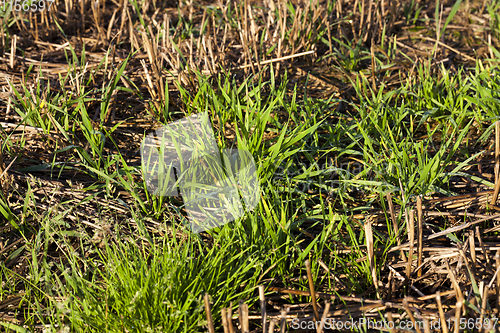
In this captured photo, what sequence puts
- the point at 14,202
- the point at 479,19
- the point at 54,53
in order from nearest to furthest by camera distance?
the point at 14,202 < the point at 54,53 < the point at 479,19

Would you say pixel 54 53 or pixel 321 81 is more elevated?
pixel 54 53

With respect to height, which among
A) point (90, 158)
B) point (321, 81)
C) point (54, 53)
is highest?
point (54, 53)

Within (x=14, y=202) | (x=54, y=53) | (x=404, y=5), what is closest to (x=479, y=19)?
(x=404, y=5)

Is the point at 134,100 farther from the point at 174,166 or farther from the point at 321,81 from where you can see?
the point at 321,81

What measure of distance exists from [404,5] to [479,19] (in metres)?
0.56

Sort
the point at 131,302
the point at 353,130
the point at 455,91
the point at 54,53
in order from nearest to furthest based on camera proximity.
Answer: the point at 131,302
the point at 353,130
the point at 455,91
the point at 54,53

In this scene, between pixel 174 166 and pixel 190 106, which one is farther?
pixel 190 106

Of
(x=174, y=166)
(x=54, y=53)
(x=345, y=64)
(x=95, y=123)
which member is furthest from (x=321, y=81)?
(x=54, y=53)

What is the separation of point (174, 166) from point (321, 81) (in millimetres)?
1114

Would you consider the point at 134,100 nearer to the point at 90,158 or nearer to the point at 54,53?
the point at 90,158

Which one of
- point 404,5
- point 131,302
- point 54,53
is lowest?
point 131,302

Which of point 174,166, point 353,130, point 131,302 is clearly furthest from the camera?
point 353,130

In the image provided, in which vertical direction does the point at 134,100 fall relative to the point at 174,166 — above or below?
above

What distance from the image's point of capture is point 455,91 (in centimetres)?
232
